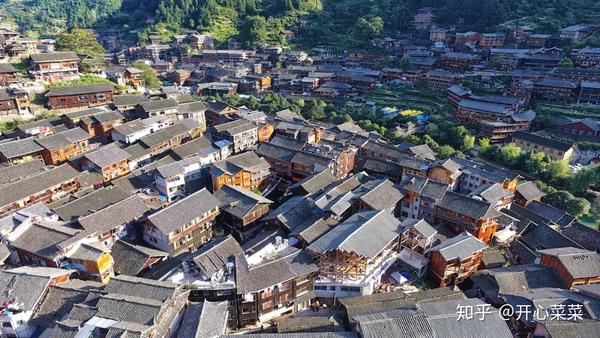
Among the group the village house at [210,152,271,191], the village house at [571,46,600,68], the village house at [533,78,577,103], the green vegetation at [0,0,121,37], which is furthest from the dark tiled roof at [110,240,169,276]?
the green vegetation at [0,0,121,37]

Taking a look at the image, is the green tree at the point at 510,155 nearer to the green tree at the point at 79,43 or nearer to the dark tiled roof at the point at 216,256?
the dark tiled roof at the point at 216,256

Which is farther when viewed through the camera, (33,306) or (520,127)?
(520,127)

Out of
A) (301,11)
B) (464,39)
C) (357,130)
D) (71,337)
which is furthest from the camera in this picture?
(301,11)

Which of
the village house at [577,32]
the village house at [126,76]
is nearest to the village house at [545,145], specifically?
the village house at [577,32]

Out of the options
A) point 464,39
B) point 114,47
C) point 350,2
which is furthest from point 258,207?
point 350,2

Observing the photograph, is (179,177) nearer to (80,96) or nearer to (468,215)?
(80,96)

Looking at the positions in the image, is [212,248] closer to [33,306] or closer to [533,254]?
[33,306]
